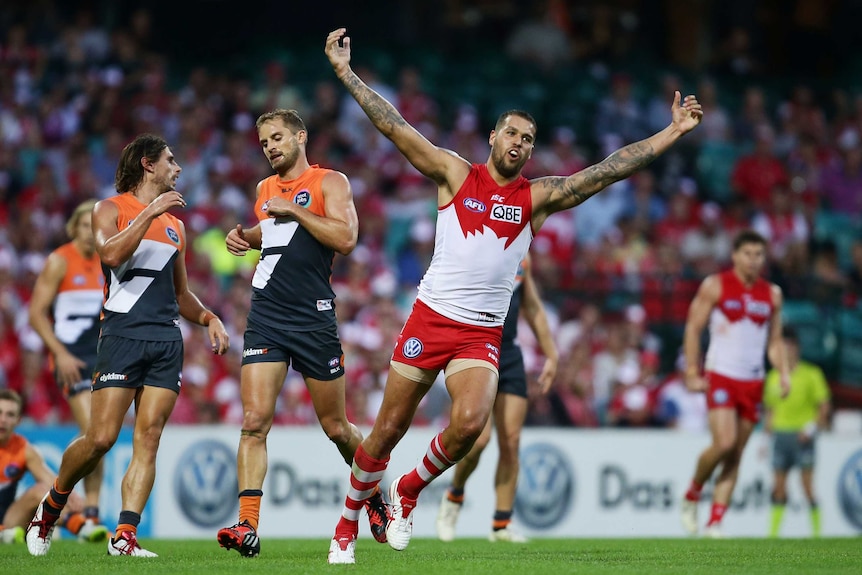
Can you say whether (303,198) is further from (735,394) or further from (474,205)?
(735,394)

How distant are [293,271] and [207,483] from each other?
6.26 m

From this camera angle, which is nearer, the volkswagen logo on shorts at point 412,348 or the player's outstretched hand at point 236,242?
the volkswagen logo on shorts at point 412,348

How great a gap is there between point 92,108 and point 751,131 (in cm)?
1177

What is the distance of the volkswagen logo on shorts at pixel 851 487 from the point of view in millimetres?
15625

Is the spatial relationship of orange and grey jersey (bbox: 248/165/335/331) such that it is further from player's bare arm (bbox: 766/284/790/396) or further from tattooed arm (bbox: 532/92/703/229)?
player's bare arm (bbox: 766/284/790/396)

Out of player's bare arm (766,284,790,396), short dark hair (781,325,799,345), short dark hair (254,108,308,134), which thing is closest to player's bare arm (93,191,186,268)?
short dark hair (254,108,308,134)

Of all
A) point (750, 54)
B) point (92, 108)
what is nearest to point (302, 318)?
point (92, 108)

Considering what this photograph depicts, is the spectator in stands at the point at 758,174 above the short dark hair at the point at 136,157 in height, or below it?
above

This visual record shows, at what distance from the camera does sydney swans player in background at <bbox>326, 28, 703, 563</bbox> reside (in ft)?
27.1

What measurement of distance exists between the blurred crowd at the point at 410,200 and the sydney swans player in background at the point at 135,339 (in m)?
6.65

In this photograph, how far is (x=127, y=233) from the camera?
846cm

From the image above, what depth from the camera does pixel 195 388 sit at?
51.9 feet

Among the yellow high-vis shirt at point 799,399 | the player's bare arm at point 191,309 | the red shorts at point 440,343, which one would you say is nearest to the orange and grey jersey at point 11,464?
the player's bare arm at point 191,309

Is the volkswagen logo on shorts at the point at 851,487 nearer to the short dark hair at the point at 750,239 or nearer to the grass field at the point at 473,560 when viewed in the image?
the short dark hair at the point at 750,239
